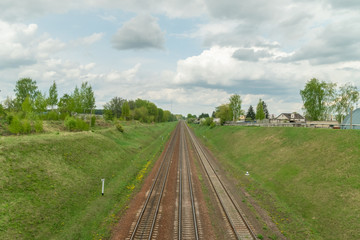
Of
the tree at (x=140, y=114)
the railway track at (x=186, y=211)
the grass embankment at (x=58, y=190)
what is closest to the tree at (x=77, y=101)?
the grass embankment at (x=58, y=190)

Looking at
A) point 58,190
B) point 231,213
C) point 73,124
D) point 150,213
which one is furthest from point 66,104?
point 231,213

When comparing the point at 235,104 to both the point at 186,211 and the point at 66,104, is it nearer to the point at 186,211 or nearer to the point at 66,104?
the point at 66,104

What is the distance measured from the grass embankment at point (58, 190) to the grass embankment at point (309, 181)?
1283cm

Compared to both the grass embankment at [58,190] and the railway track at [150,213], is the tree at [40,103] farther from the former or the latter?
the railway track at [150,213]

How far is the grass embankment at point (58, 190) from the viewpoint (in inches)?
498

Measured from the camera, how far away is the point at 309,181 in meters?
18.9

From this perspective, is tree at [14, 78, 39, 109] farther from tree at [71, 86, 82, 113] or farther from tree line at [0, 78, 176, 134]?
tree at [71, 86, 82, 113]

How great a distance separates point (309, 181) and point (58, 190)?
22.3 m

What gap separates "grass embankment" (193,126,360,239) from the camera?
1371cm

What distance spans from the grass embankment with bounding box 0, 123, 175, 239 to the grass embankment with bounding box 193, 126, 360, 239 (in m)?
12.8

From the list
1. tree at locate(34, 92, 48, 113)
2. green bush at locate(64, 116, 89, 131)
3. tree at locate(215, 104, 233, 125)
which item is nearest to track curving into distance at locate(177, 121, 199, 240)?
green bush at locate(64, 116, 89, 131)

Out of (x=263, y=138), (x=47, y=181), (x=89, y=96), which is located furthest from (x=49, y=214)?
(x=89, y=96)

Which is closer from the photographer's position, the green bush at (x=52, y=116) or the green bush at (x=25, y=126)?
the green bush at (x=25, y=126)

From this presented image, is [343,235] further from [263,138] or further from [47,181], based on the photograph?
[263,138]
